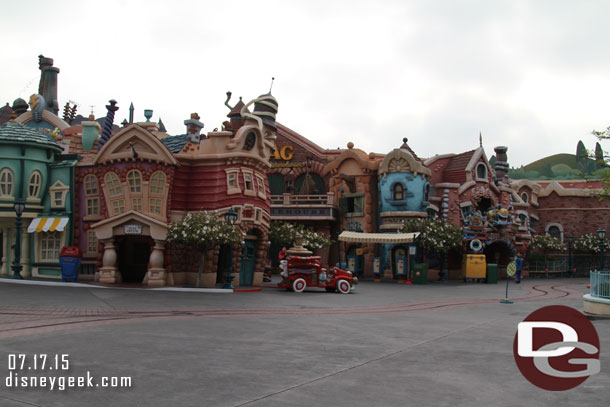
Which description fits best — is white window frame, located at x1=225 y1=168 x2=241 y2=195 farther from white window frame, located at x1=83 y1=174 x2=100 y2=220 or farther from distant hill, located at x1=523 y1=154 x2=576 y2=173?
distant hill, located at x1=523 y1=154 x2=576 y2=173

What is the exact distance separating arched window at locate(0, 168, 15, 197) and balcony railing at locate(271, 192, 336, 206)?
1922 centimetres

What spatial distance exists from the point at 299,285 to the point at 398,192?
16.0m

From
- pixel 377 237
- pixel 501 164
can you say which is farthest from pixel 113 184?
pixel 501 164

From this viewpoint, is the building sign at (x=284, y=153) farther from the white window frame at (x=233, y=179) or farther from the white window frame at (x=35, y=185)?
the white window frame at (x=35, y=185)

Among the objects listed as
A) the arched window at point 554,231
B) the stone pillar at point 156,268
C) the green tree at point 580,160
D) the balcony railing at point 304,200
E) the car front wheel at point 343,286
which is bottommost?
the car front wheel at point 343,286

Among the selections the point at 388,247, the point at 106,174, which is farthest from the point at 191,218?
the point at 388,247

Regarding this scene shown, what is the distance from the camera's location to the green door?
26.6 m

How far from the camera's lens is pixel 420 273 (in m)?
35.5

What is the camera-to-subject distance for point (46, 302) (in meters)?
16.0

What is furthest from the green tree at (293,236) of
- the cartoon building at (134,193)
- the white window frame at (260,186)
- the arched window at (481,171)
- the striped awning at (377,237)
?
the arched window at (481,171)

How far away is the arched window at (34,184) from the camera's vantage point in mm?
26125

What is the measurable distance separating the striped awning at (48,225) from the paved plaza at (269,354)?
26.9 feet

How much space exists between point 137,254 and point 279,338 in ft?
55.8

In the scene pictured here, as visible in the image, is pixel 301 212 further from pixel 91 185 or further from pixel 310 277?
pixel 91 185
